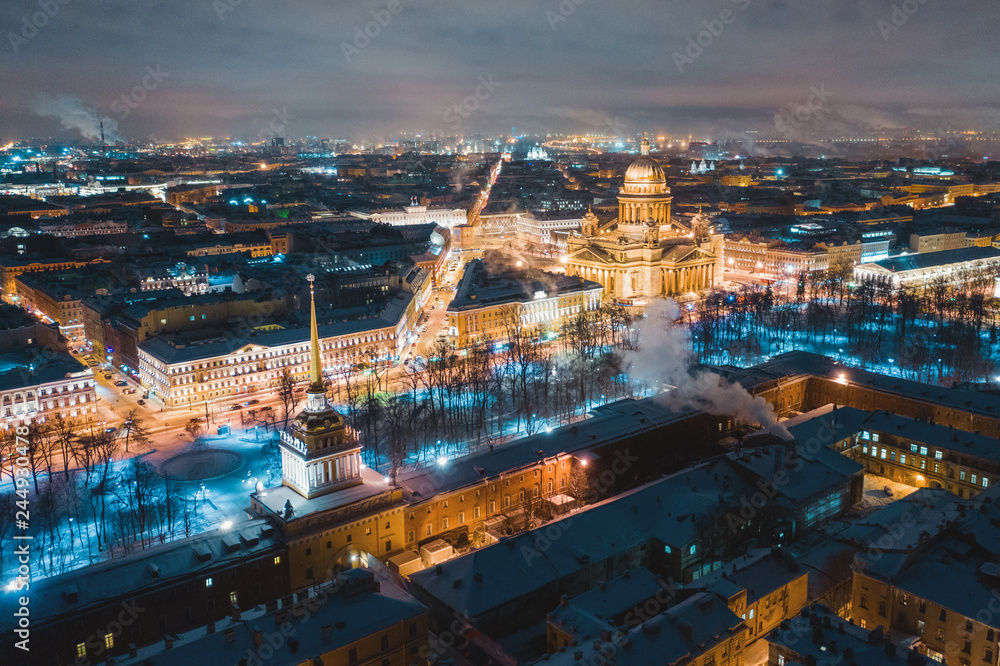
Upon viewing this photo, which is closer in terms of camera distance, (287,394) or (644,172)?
(287,394)

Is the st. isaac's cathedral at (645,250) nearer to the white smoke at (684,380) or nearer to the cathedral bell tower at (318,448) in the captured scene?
the white smoke at (684,380)

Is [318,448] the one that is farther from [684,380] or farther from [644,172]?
[644,172]

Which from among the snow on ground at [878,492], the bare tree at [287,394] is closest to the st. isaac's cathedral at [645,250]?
the bare tree at [287,394]

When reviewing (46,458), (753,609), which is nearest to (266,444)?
Answer: (46,458)

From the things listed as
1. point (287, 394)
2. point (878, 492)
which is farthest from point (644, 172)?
point (878, 492)

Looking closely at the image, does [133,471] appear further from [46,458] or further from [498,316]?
[498,316]

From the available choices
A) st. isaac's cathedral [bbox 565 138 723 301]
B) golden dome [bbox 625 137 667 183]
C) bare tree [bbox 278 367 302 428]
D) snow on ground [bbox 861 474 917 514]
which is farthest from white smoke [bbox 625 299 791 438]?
golden dome [bbox 625 137 667 183]
